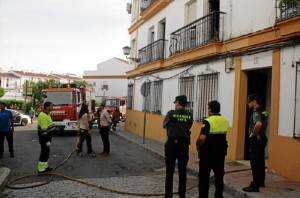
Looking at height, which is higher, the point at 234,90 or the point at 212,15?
the point at 212,15

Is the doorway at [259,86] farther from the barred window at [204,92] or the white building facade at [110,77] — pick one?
the white building facade at [110,77]

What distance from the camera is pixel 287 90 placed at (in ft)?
24.6

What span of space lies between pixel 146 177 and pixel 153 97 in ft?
28.3

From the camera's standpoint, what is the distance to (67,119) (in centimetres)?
1709

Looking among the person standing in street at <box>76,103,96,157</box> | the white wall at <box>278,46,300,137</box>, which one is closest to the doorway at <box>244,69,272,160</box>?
the white wall at <box>278,46,300,137</box>

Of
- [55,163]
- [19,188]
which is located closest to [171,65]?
[55,163]

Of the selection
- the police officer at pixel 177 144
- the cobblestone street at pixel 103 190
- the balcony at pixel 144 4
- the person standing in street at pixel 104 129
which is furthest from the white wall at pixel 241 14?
the person standing in street at pixel 104 129

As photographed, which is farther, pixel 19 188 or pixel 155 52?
pixel 155 52

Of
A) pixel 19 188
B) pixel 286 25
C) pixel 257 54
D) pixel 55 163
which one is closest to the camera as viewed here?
pixel 19 188

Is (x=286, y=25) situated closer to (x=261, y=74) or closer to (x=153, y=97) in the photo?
(x=261, y=74)

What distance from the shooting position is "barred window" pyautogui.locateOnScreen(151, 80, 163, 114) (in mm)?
15556

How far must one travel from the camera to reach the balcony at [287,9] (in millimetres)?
7040

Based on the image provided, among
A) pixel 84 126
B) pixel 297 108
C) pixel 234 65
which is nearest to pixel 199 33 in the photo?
pixel 234 65

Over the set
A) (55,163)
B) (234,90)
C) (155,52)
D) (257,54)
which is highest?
(155,52)
